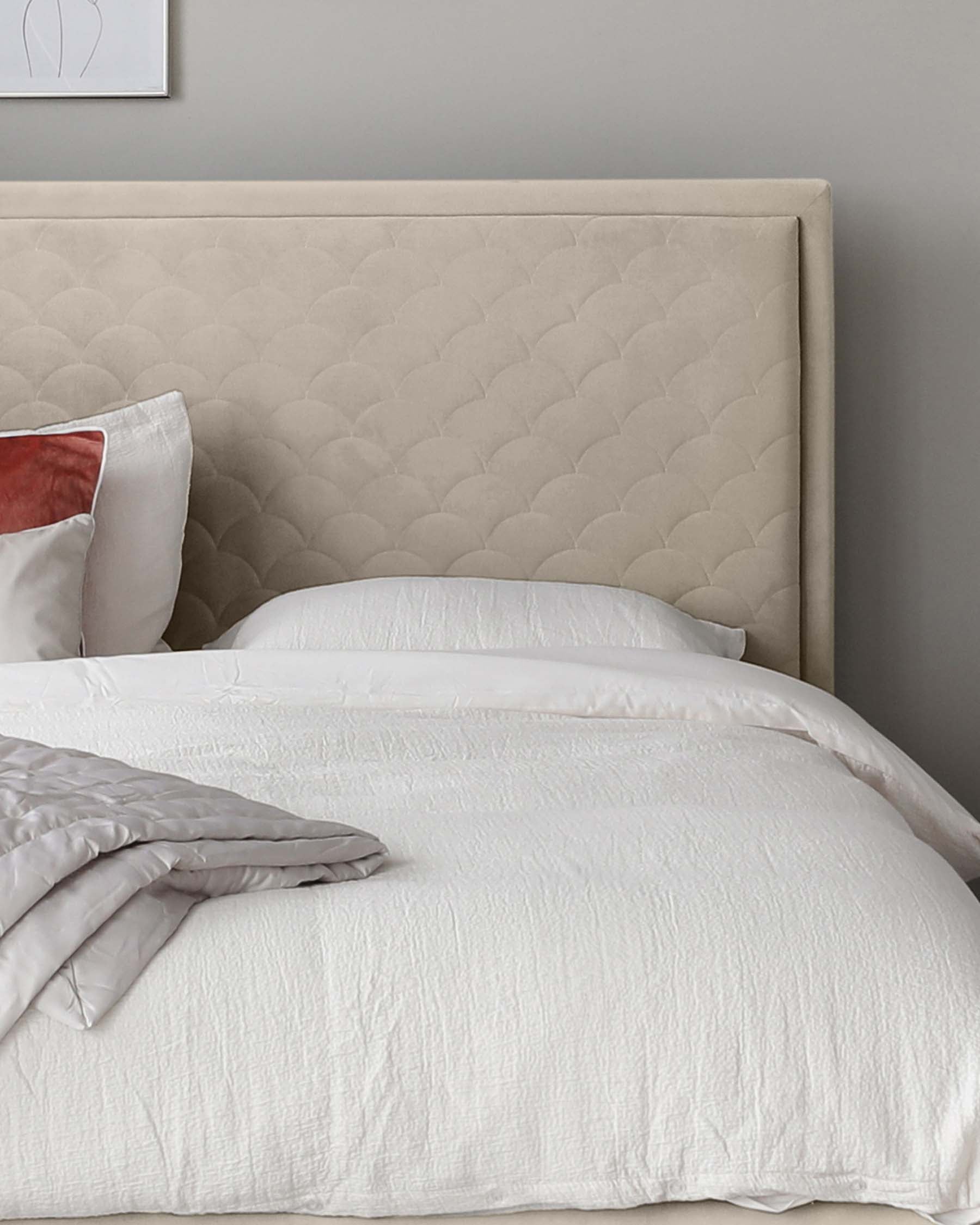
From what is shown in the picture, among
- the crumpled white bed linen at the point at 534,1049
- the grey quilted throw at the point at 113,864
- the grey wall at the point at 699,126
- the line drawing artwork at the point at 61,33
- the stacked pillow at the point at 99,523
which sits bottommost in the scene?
the crumpled white bed linen at the point at 534,1049

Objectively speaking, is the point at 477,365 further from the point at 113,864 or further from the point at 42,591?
the point at 113,864

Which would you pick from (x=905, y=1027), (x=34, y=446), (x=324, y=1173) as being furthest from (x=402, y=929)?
(x=34, y=446)

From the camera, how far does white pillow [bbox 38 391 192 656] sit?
2.14 m

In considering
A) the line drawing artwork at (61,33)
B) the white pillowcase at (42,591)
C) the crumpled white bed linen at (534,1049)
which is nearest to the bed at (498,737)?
the crumpled white bed linen at (534,1049)

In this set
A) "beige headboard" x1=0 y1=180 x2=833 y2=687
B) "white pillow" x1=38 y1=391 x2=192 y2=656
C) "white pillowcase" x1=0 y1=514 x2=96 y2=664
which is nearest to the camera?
"white pillowcase" x1=0 y1=514 x2=96 y2=664

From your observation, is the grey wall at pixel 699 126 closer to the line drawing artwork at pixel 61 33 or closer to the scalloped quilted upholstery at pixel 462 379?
the line drawing artwork at pixel 61 33

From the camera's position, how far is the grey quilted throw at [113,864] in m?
0.88

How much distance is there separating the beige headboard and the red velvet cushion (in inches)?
12.7

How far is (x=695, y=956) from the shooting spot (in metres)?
0.93

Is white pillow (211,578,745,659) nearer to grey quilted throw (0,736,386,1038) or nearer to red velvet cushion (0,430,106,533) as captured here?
red velvet cushion (0,430,106,533)

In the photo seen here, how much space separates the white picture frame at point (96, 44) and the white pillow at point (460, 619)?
3.65ft

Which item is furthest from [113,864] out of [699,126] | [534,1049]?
[699,126]

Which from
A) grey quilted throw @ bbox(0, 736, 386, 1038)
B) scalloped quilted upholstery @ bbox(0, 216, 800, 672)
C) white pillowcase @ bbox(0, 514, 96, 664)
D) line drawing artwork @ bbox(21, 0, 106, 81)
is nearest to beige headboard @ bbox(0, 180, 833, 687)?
scalloped quilted upholstery @ bbox(0, 216, 800, 672)

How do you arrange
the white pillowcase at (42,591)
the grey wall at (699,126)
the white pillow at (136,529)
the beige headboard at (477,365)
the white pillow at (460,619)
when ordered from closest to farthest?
the white pillowcase at (42,591), the white pillow at (460,619), the white pillow at (136,529), the beige headboard at (477,365), the grey wall at (699,126)
